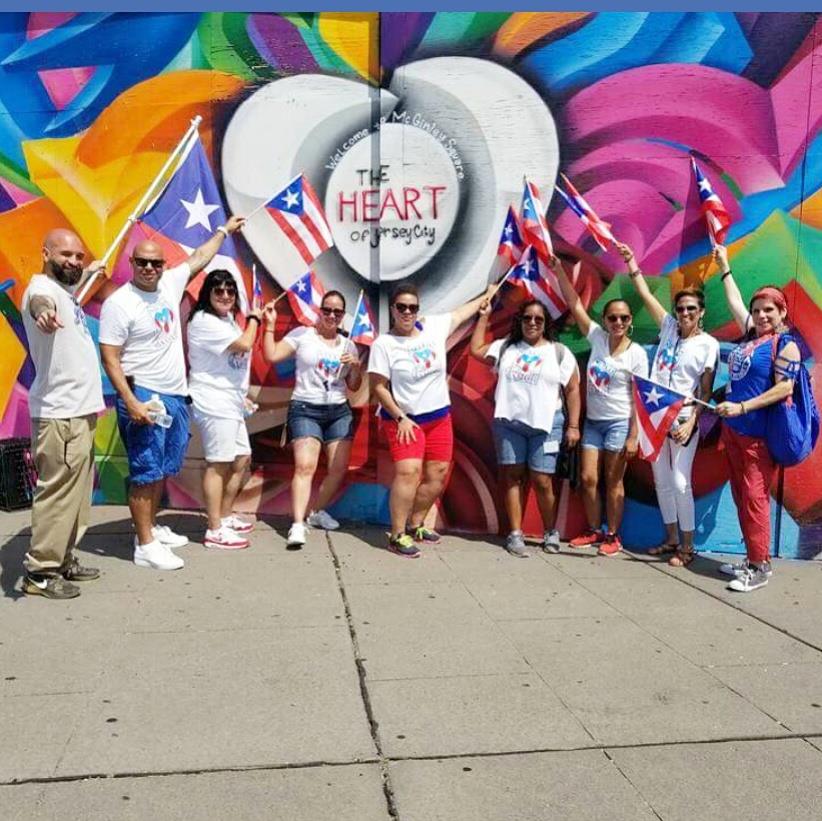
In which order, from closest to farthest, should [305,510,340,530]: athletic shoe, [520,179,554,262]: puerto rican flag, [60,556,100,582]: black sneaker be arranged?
[60,556,100,582]: black sneaker, [520,179,554,262]: puerto rican flag, [305,510,340,530]: athletic shoe

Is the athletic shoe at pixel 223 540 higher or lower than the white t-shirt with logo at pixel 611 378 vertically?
lower

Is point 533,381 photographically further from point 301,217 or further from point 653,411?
point 301,217

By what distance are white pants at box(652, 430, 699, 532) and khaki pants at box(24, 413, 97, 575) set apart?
3678 mm

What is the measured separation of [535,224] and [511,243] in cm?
23

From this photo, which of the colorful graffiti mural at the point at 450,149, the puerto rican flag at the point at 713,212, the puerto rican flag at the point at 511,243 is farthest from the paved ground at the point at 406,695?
the puerto rican flag at the point at 713,212

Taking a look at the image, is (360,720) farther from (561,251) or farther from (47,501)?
(561,251)

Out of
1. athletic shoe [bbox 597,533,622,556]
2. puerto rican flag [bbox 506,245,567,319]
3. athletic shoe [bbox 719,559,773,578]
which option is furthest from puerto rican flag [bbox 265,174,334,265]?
A: athletic shoe [bbox 719,559,773,578]

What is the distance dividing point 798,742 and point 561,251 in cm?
377

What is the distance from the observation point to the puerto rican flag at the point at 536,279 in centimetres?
593

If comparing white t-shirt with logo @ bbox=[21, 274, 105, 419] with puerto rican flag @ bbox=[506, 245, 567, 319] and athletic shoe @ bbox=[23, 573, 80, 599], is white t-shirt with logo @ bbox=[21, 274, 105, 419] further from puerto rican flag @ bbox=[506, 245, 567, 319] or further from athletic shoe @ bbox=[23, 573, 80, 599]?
puerto rican flag @ bbox=[506, 245, 567, 319]

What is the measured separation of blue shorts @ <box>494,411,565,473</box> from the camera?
5645mm

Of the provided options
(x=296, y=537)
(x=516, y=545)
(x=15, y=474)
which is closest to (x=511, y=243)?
(x=516, y=545)

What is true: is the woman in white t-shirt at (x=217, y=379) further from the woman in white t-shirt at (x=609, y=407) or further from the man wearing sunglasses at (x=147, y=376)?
the woman in white t-shirt at (x=609, y=407)

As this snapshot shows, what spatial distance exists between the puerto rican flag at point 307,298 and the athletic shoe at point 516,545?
6.95 ft
